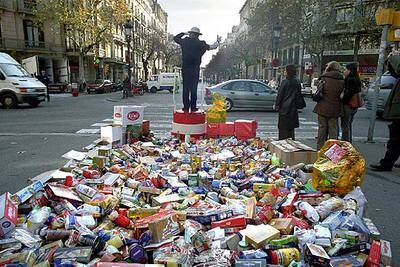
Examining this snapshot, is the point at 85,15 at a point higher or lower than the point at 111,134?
higher

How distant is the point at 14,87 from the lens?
557 inches

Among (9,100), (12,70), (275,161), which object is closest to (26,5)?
(12,70)

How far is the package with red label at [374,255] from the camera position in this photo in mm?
2363

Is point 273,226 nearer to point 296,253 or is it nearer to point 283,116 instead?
point 296,253

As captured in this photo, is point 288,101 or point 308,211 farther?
point 288,101

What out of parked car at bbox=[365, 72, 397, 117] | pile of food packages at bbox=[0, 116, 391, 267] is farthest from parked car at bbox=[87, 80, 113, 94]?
pile of food packages at bbox=[0, 116, 391, 267]

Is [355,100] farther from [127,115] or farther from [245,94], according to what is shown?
[245,94]

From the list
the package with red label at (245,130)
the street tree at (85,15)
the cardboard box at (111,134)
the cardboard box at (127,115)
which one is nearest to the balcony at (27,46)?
the street tree at (85,15)

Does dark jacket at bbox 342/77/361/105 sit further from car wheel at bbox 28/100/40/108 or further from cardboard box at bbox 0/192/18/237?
car wheel at bbox 28/100/40/108

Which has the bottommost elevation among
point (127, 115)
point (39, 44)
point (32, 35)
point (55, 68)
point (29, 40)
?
point (127, 115)

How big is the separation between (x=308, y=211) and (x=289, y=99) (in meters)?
3.55

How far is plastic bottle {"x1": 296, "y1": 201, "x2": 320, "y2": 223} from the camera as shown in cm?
299

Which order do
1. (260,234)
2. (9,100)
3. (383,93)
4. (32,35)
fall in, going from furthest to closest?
1. (32,35)
2. (9,100)
3. (383,93)
4. (260,234)

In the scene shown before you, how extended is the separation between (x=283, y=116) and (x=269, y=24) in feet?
106
